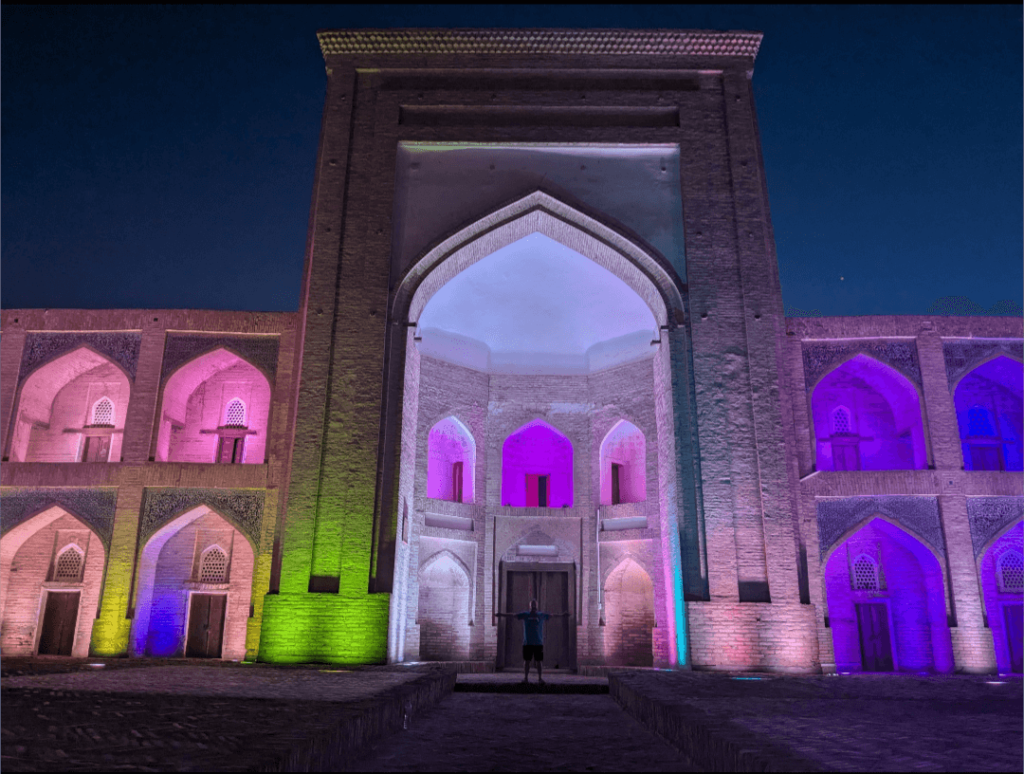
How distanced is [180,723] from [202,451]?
9.68 m

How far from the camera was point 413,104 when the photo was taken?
11.4 m

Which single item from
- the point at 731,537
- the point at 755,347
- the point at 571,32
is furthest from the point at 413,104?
the point at 731,537

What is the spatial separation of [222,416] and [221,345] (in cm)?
134

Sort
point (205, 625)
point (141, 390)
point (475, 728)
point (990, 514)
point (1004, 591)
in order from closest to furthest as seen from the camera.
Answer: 1. point (475, 728)
2. point (990, 514)
3. point (1004, 591)
4. point (141, 390)
5. point (205, 625)

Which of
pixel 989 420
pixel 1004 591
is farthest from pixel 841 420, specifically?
pixel 1004 591

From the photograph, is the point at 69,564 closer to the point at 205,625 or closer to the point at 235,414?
the point at 205,625

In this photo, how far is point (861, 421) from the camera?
39.8ft

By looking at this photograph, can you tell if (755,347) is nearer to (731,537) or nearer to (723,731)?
(731,537)

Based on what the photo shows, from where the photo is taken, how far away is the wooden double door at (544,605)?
13.3 m

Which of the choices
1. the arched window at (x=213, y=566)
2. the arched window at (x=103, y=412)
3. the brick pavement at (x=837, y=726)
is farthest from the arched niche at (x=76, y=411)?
the brick pavement at (x=837, y=726)

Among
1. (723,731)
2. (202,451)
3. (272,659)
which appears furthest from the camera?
(202,451)

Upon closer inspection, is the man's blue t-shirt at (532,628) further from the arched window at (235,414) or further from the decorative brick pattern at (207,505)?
the arched window at (235,414)

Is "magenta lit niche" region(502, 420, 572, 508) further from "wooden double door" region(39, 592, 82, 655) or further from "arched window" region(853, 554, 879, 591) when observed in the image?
"wooden double door" region(39, 592, 82, 655)

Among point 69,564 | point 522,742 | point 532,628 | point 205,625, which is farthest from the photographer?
point 69,564
